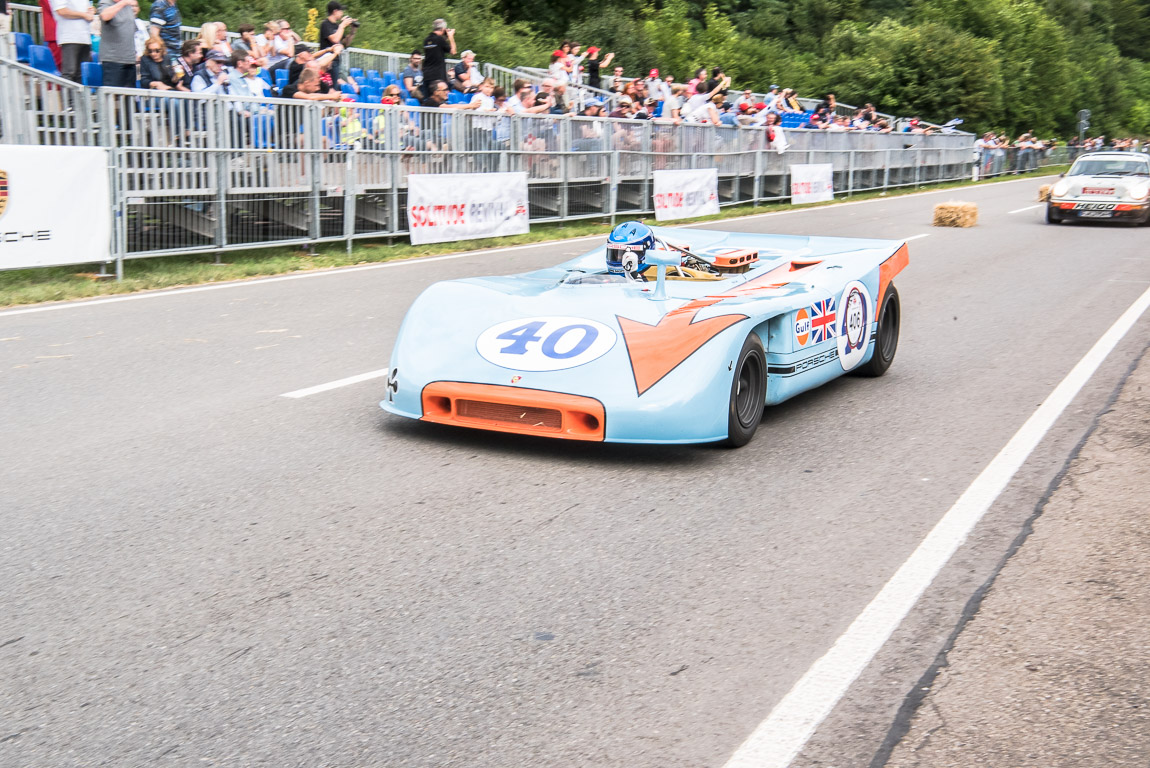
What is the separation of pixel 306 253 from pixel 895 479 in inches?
380

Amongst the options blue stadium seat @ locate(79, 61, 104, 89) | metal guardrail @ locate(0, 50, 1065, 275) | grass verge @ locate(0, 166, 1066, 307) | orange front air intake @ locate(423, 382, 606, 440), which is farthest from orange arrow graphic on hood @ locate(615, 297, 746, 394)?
blue stadium seat @ locate(79, 61, 104, 89)

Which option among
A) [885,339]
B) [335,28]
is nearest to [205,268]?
[335,28]

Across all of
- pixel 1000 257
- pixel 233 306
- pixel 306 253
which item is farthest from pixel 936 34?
pixel 233 306

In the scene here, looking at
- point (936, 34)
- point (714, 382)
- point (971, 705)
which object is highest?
point (936, 34)

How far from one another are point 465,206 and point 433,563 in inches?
463

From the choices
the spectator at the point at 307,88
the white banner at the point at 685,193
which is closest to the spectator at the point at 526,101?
the white banner at the point at 685,193

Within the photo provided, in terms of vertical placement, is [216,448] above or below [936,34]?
below

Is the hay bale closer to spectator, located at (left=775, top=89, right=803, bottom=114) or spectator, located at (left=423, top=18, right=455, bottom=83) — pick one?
spectator, located at (left=423, top=18, right=455, bottom=83)

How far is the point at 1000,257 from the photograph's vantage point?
604 inches

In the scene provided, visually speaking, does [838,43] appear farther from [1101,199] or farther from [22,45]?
[22,45]

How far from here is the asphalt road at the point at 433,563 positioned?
9.71 ft

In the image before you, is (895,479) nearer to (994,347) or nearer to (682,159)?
(994,347)

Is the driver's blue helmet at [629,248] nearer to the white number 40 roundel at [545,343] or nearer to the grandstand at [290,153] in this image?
the white number 40 roundel at [545,343]

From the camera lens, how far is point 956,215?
19.8 meters
